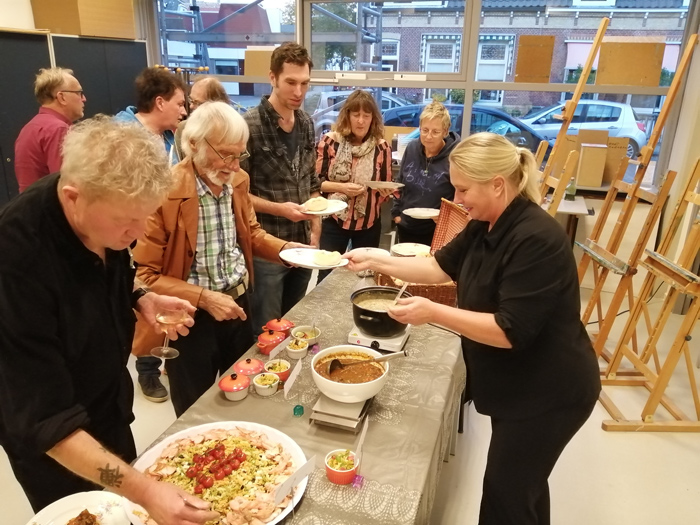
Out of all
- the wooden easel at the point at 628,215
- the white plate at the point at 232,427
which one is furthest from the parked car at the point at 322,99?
the white plate at the point at 232,427

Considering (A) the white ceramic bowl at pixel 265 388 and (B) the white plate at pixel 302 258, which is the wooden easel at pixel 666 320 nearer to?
(B) the white plate at pixel 302 258

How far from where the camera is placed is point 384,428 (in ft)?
4.46

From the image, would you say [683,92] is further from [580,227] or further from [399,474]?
[399,474]

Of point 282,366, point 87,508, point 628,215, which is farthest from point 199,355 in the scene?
point 628,215

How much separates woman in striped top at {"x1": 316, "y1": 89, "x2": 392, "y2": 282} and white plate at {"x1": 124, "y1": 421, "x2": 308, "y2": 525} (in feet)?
6.28

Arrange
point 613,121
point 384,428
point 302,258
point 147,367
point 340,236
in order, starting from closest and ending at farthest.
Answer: point 384,428 < point 302,258 < point 147,367 < point 340,236 < point 613,121

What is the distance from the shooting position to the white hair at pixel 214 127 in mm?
1608

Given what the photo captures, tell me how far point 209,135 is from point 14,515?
1.73m

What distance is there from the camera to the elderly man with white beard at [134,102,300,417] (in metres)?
1.59

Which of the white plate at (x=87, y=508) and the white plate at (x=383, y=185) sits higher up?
the white plate at (x=383, y=185)

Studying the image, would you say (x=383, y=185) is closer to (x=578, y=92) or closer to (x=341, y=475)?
(x=578, y=92)

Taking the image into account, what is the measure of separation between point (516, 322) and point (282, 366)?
0.74 metres

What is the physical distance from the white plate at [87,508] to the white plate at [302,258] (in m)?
0.98

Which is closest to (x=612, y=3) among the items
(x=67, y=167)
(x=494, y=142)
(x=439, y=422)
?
(x=494, y=142)
